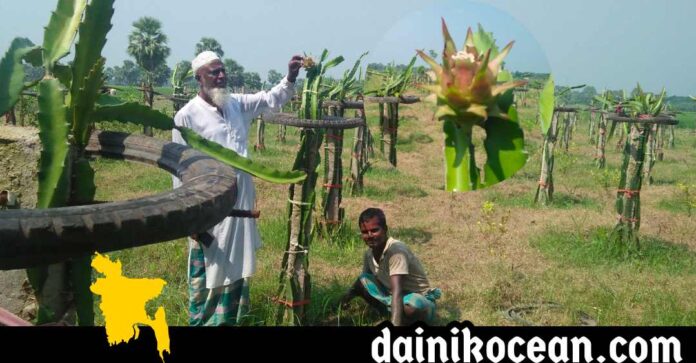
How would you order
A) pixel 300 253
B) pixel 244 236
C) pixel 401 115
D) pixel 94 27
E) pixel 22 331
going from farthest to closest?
pixel 401 115 → pixel 300 253 → pixel 244 236 → pixel 94 27 → pixel 22 331

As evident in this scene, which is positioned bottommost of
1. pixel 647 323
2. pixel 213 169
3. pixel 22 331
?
pixel 647 323

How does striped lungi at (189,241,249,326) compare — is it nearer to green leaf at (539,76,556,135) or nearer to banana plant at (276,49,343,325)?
banana plant at (276,49,343,325)

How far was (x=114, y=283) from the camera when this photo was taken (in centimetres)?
132

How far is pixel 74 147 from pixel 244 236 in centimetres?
172

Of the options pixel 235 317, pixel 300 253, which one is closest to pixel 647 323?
pixel 300 253

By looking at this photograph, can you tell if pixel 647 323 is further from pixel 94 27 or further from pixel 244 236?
pixel 94 27

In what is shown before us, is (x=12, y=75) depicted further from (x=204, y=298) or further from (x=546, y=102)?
(x=204, y=298)

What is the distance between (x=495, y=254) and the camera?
6.01 metres

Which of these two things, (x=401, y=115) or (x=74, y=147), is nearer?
(x=74, y=147)

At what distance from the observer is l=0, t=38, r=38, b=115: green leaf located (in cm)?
173

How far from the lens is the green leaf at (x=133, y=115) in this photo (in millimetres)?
1800

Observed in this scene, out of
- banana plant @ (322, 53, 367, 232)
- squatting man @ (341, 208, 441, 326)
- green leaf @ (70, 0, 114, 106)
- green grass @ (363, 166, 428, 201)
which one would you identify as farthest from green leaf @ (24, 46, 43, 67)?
green grass @ (363, 166, 428, 201)

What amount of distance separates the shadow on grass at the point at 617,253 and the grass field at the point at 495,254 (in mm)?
16

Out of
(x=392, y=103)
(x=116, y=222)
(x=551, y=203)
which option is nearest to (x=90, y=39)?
(x=116, y=222)
